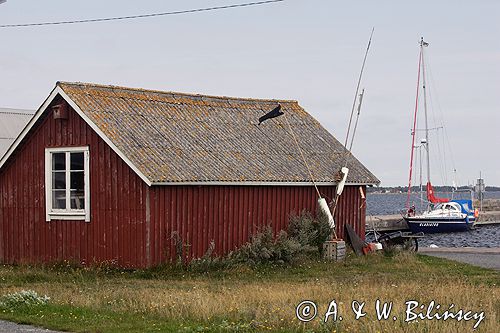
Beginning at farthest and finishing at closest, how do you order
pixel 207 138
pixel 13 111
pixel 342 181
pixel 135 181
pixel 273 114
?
pixel 13 111, pixel 273 114, pixel 342 181, pixel 207 138, pixel 135 181

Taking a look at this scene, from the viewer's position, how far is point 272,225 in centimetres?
2705

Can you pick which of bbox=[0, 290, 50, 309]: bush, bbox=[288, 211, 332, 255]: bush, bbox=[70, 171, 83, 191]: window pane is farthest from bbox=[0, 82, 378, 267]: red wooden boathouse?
bbox=[0, 290, 50, 309]: bush

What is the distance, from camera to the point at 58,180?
2555cm

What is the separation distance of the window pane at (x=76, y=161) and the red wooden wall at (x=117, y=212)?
32cm

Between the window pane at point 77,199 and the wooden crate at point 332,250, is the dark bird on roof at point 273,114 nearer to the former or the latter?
the wooden crate at point 332,250

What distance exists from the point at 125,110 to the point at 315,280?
7.65m

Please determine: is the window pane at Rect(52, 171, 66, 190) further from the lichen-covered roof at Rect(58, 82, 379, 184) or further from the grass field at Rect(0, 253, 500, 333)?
the grass field at Rect(0, 253, 500, 333)

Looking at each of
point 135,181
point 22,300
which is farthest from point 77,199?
point 22,300

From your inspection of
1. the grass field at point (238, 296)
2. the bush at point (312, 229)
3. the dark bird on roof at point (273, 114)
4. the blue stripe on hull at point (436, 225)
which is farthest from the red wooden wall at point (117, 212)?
the blue stripe on hull at point (436, 225)

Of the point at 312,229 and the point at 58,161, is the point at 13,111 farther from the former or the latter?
the point at 312,229

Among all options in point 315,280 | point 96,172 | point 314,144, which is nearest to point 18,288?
point 96,172

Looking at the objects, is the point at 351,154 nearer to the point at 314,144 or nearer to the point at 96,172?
the point at 314,144

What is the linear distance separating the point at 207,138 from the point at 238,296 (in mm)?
10677

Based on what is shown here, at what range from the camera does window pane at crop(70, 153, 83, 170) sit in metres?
25.0
